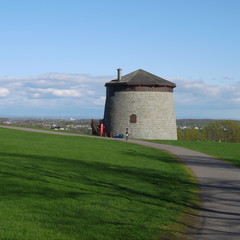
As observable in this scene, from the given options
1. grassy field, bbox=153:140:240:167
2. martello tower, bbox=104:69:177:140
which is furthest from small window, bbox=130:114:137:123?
grassy field, bbox=153:140:240:167

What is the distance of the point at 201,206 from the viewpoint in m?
11.6

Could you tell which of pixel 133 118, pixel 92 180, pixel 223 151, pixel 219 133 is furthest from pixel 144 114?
pixel 219 133

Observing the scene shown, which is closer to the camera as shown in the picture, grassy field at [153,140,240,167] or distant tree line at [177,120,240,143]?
grassy field at [153,140,240,167]

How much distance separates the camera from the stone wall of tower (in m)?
48.5

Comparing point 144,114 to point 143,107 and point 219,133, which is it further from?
point 219,133

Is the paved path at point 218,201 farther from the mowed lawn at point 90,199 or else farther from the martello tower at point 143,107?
the martello tower at point 143,107

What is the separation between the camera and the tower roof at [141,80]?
161 ft

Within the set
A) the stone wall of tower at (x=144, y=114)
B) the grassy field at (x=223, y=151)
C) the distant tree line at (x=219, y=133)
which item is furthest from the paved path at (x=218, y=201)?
the distant tree line at (x=219, y=133)

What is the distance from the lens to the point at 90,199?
39.5ft


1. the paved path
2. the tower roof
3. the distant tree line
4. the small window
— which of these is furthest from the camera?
the distant tree line

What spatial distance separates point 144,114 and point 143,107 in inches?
32.4

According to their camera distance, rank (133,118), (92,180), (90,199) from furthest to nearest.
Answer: (133,118), (92,180), (90,199)

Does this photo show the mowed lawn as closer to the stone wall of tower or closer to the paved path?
the paved path

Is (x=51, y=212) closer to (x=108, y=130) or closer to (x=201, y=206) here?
(x=201, y=206)
